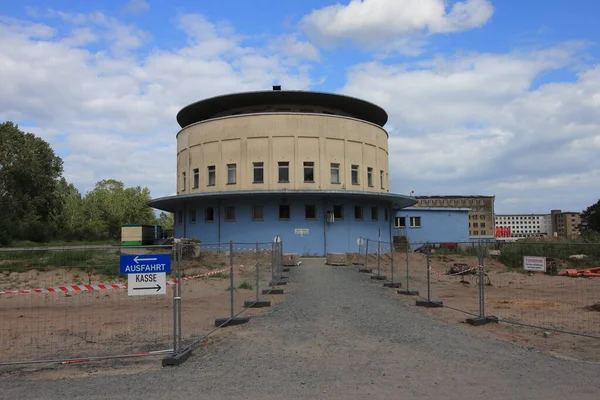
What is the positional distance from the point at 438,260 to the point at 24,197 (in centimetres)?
6091

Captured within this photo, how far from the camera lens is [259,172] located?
122 feet

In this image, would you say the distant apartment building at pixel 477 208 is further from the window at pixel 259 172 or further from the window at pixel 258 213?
the window at pixel 258 213

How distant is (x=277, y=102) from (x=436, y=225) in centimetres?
1969

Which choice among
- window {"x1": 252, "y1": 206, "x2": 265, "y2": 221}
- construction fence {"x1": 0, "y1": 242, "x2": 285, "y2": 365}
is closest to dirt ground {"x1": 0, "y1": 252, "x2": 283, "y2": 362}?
construction fence {"x1": 0, "y1": 242, "x2": 285, "y2": 365}

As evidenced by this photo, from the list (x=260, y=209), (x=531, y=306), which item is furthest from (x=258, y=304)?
(x=260, y=209)

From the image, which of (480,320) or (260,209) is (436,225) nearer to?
(260,209)

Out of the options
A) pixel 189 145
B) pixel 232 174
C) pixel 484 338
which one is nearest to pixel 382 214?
pixel 232 174

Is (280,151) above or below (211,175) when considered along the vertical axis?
above

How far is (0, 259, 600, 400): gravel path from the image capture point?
19.9 ft

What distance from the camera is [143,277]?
8.20 m

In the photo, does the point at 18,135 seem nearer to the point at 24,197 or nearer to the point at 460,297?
the point at 24,197

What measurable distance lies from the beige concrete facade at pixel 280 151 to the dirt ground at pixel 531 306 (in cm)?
1262

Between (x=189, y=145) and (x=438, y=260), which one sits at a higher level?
(x=189, y=145)

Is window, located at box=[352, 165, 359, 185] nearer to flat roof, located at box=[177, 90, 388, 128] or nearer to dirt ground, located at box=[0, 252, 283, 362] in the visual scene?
flat roof, located at box=[177, 90, 388, 128]
